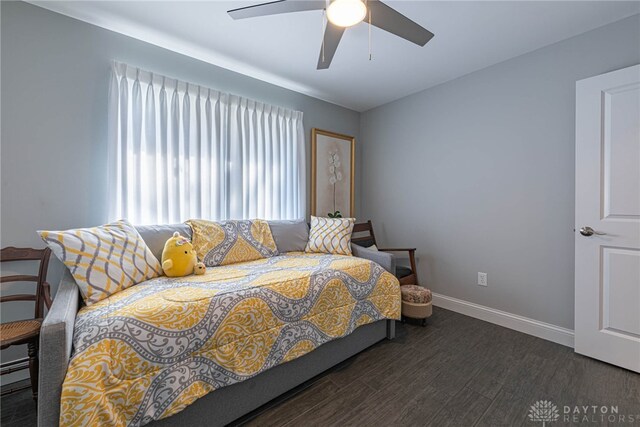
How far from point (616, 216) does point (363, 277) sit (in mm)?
1836

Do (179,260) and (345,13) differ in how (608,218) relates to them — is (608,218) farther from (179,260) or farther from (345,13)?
(179,260)

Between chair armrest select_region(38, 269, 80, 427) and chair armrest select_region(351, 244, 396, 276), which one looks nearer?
chair armrest select_region(38, 269, 80, 427)

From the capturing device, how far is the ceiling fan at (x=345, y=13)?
134 cm

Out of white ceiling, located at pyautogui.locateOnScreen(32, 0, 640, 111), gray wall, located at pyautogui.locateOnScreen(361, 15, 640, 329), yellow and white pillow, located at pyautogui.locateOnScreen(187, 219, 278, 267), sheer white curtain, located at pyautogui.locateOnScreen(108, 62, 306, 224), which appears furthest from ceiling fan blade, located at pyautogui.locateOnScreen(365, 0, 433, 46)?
yellow and white pillow, located at pyautogui.locateOnScreen(187, 219, 278, 267)

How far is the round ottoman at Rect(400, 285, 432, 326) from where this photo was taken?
2.46m

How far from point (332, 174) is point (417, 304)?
74.7 inches

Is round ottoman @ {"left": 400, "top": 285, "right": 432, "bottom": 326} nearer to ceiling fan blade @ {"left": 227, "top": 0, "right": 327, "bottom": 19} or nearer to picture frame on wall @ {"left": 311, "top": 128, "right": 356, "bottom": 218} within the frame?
picture frame on wall @ {"left": 311, "top": 128, "right": 356, "bottom": 218}

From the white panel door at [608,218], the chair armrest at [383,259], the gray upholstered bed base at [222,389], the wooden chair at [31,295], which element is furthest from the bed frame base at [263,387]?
the white panel door at [608,218]

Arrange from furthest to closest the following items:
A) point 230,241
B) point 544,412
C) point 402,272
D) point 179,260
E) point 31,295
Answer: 1. point 402,272
2. point 230,241
3. point 179,260
4. point 31,295
5. point 544,412

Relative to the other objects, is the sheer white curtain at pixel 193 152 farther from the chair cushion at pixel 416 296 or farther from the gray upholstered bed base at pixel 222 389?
the chair cushion at pixel 416 296

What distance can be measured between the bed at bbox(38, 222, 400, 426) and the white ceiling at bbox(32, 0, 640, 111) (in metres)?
1.86

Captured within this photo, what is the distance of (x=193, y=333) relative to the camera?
1.24 meters

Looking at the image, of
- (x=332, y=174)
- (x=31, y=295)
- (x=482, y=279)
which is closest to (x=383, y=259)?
(x=482, y=279)

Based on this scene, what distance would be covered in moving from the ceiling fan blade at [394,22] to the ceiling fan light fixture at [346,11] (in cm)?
13
